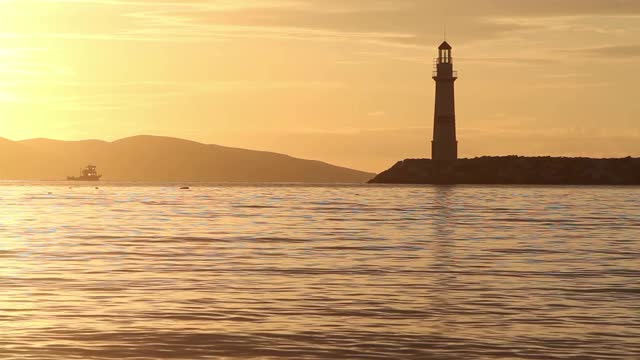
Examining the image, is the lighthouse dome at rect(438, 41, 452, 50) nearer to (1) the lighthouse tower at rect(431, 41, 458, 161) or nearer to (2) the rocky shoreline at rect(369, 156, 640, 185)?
(1) the lighthouse tower at rect(431, 41, 458, 161)

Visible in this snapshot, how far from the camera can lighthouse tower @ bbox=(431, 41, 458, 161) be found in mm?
137000

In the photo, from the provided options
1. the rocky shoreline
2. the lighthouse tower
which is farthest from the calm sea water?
the rocky shoreline

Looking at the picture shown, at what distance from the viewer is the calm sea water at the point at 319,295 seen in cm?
2042

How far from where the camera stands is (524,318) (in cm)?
2377

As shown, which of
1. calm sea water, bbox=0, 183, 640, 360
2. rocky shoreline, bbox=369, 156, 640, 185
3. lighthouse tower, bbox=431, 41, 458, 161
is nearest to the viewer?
calm sea water, bbox=0, 183, 640, 360

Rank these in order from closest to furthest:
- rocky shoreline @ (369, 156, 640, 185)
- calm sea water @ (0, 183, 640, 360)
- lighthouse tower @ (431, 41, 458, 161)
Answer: calm sea water @ (0, 183, 640, 360) < lighthouse tower @ (431, 41, 458, 161) < rocky shoreline @ (369, 156, 640, 185)

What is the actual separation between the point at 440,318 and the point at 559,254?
739 inches

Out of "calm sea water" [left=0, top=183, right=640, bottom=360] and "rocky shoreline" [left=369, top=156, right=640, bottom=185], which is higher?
"rocky shoreline" [left=369, top=156, right=640, bottom=185]

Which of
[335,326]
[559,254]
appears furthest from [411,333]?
[559,254]

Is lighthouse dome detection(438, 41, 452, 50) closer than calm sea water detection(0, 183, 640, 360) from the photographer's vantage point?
No

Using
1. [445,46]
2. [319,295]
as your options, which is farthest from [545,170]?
[319,295]

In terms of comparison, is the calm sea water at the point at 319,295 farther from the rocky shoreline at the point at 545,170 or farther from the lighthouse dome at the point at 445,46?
the rocky shoreline at the point at 545,170

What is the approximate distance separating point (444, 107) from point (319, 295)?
4353 inches

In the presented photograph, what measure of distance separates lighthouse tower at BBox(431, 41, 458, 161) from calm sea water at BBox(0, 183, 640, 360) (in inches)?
3254
